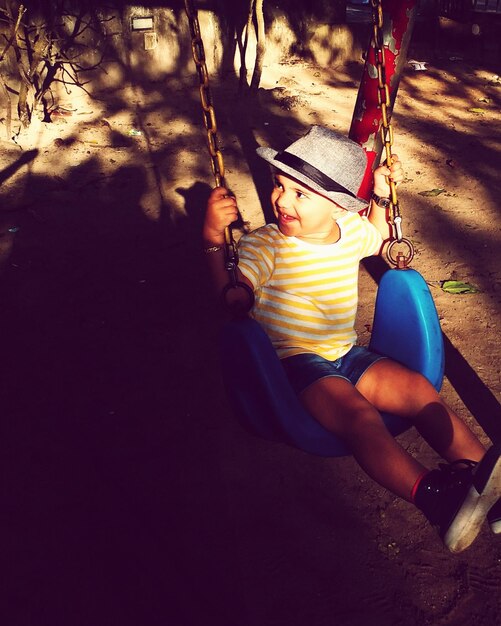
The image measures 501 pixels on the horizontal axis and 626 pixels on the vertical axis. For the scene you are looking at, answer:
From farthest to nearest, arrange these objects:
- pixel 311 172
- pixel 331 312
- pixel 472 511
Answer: pixel 331 312 → pixel 311 172 → pixel 472 511

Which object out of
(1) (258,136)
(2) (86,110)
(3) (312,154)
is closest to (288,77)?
(1) (258,136)

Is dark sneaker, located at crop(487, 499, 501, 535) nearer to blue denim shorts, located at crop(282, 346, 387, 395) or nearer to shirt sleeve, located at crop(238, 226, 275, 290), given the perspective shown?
blue denim shorts, located at crop(282, 346, 387, 395)

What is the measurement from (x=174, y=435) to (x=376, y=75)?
2.03 meters

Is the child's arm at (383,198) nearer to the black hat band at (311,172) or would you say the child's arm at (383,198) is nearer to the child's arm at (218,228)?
the black hat band at (311,172)

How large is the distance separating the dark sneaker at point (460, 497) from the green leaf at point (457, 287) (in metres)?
1.79

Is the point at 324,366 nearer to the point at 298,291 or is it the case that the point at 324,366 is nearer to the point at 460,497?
the point at 298,291

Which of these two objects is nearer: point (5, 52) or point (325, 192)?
point (325, 192)

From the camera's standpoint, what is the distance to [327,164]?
2.12 metres

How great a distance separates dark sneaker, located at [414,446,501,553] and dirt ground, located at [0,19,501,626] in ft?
1.12

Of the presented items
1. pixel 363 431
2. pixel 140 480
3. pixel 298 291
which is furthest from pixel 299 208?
pixel 140 480

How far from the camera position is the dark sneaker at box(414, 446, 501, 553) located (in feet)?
5.52

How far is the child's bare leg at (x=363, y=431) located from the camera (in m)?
1.90

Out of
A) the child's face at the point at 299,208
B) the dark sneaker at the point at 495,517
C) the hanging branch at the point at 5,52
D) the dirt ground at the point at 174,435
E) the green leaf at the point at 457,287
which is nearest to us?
the dark sneaker at the point at 495,517

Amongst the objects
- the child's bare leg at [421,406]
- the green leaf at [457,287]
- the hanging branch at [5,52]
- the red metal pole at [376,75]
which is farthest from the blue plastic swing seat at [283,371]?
the hanging branch at [5,52]
